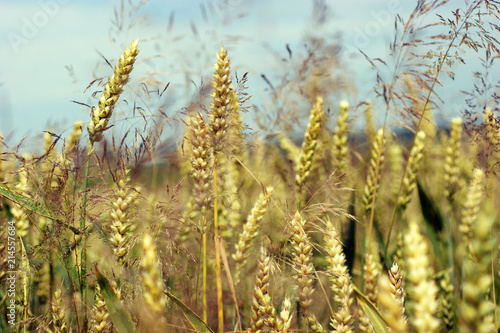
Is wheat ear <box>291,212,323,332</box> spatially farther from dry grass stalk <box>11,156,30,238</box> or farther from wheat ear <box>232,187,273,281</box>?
dry grass stalk <box>11,156,30,238</box>

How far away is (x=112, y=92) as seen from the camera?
1236 mm

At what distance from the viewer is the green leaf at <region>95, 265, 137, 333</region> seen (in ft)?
2.89

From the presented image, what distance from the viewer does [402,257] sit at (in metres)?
1.99

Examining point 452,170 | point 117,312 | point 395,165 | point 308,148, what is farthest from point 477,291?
point 395,165

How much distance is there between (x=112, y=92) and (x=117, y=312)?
60cm

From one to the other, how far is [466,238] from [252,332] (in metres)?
1.32

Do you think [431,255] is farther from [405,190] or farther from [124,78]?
[124,78]

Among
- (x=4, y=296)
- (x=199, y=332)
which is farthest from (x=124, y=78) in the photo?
(x=4, y=296)

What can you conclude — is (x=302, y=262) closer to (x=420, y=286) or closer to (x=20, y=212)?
(x=420, y=286)

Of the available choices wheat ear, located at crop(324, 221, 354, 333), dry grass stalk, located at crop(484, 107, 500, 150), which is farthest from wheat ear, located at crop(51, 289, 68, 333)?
dry grass stalk, located at crop(484, 107, 500, 150)

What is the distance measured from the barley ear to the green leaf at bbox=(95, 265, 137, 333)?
1.47 feet

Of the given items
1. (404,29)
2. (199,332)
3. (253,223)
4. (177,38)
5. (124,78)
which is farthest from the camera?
(177,38)

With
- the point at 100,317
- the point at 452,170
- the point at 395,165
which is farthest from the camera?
the point at 395,165

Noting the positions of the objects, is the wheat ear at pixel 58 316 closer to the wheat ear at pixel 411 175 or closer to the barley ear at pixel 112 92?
the barley ear at pixel 112 92
